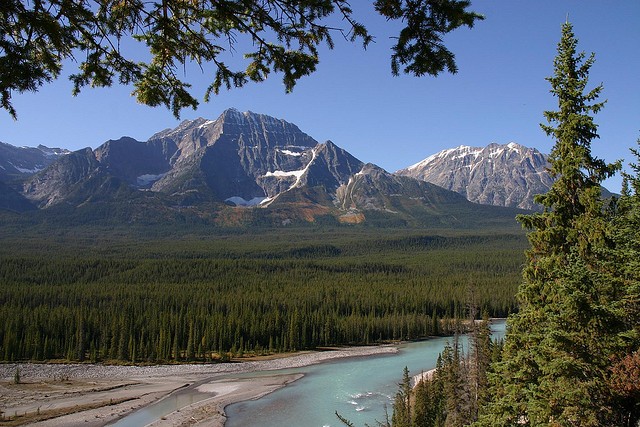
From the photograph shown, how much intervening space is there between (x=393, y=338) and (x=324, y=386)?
123ft

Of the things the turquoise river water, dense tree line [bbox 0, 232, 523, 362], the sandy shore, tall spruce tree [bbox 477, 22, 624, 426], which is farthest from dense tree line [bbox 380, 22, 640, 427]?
the sandy shore

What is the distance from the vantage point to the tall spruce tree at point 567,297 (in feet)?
39.4

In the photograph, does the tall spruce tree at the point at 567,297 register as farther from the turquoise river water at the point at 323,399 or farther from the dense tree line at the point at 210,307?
the dense tree line at the point at 210,307

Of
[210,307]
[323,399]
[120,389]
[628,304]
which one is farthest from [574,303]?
[210,307]

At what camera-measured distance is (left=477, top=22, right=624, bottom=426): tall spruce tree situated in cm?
1202

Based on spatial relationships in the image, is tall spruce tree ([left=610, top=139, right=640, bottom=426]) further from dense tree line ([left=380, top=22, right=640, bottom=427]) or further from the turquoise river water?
the turquoise river water

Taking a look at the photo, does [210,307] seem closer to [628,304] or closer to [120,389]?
[120,389]

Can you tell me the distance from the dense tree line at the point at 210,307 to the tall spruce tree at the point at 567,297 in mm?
38104

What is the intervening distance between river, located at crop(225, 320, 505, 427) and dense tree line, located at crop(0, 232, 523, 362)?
1607 cm

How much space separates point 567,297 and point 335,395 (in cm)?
4610

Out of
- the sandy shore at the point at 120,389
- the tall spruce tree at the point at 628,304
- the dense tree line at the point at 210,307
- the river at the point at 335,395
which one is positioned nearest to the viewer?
the tall spruce tree at the point at 628,304

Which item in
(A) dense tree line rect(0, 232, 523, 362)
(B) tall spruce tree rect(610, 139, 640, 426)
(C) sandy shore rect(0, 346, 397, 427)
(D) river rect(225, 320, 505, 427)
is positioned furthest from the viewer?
(A) dense tree line rect(0, 232, 523, 362)

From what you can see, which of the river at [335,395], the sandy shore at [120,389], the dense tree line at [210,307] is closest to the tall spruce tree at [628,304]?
the river at [335,395]

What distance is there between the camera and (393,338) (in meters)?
93.7
